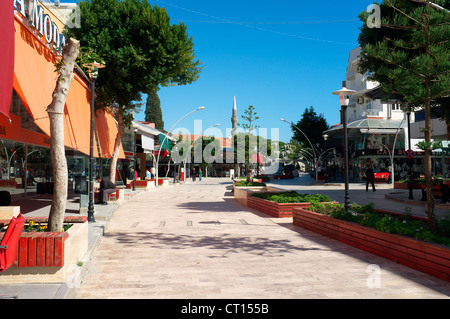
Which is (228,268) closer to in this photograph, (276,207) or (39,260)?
(39,260)

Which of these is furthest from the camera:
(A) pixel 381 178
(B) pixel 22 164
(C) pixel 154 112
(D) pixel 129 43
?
(C) pixel 154 112

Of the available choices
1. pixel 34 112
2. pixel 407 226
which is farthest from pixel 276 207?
pixel 34 112

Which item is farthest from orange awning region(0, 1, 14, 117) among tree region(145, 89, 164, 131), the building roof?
tree region(145, 89, 164, 131)

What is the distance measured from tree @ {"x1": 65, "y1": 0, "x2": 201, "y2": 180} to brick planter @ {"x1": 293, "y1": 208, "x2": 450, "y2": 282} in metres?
13.6

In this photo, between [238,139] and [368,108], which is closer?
[368,108]

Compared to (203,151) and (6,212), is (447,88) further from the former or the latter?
(203,151)

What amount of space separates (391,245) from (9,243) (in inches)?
232

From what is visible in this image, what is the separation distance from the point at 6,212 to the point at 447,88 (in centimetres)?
1023

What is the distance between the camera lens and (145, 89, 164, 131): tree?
87.9 meters

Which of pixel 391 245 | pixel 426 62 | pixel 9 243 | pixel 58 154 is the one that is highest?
pixel 426 62

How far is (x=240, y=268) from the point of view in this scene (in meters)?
6.58

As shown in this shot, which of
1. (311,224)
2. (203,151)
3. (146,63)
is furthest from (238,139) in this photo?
(311,224)

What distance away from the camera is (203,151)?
263 ft

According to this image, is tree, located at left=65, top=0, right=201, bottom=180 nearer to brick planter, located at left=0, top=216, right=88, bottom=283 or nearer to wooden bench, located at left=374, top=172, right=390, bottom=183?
brick planter, located at left=0, top=216, right=88, bottom=283
